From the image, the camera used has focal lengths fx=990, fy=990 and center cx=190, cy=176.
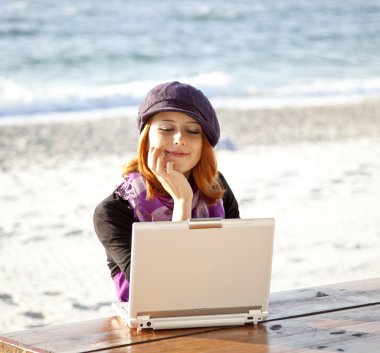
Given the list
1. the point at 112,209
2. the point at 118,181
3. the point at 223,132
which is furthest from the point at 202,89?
the point at 112,209

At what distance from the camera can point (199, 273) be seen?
2.71 metres

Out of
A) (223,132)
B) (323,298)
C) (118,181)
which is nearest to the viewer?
(323,298)

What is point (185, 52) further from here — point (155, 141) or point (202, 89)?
point (155, 141)

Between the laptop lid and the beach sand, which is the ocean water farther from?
the laptop lid

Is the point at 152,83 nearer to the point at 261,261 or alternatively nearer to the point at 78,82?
the point at 78,82

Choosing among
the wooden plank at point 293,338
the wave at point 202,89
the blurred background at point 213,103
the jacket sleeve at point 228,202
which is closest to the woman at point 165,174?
the jacket sleeve at point 228,202

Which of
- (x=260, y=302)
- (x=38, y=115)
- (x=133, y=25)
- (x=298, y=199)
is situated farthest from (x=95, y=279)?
(x=133, y=25)

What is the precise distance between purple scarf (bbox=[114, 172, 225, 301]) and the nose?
0.72 feet

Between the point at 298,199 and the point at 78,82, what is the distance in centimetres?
822

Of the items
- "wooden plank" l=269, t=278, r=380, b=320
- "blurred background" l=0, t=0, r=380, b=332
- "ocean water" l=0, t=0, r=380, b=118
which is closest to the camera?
"wooden plank" l=269, t=278, r=380, b=320

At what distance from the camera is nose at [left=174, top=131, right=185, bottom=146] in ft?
10.2

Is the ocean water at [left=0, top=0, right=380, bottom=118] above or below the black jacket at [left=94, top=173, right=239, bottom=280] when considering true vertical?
above

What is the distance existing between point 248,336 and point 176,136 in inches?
28.4

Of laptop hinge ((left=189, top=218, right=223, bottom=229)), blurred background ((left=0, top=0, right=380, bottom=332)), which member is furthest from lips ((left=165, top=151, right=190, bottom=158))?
blurred background ((left=0, top=0, right=380, bottom=332))
